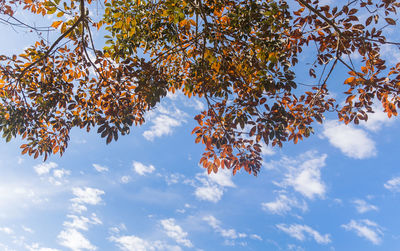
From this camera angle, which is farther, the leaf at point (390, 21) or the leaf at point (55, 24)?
the leaf at point (55, 24)

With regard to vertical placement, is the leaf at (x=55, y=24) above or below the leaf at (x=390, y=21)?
below

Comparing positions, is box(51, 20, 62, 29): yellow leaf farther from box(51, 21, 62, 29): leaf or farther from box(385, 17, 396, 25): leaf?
box(385, 17, 396, 25): leaf

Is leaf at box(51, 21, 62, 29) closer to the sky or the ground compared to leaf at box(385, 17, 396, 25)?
closer to the ground

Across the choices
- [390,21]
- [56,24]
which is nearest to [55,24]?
[56,24]

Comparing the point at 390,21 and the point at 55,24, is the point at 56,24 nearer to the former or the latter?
the point at 55,24

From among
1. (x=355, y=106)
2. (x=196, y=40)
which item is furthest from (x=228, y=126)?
(x=355, y=106)

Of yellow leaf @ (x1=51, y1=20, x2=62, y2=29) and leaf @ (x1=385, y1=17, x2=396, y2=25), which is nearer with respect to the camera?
leaf @ (x1=385, y1=17, x2=396, y2=25)

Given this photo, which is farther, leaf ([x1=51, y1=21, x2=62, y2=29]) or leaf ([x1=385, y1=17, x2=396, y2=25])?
leaf ([x1=51, y1=21, x2=62, y2=29])

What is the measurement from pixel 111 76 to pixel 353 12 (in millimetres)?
3296

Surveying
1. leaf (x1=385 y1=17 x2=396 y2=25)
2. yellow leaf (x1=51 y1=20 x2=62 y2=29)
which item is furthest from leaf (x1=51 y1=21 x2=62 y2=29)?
leaf (x1=385 y1=17 x2=396 y2=25)

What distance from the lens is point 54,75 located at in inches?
173

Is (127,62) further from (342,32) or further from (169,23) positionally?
(342,32)

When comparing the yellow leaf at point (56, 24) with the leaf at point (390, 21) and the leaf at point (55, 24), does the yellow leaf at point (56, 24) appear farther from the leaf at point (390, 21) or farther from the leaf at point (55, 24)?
the leaf at point (390, 21)

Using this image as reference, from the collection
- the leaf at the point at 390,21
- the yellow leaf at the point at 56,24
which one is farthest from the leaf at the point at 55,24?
the leaf at the point at 390,21
